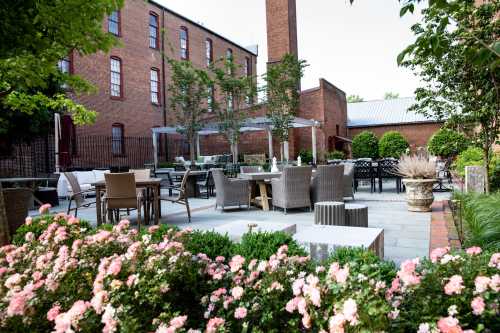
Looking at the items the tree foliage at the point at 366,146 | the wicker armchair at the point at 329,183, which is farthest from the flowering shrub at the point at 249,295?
the tree foliage at the point at 366,146

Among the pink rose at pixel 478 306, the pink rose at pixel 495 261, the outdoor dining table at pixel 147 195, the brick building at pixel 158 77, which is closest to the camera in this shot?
the pink rose at pixel 478 306

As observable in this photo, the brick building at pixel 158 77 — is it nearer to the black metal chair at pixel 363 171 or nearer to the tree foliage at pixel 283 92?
the tree foliage at pixel 283 92

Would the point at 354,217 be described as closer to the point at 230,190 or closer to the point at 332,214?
the point at 332,214

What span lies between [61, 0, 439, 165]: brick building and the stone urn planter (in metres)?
10.3

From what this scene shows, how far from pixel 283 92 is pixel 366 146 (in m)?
9.65

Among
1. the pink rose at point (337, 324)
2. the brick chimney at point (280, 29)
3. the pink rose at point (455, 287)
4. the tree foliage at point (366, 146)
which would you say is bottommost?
the pink rose at point (337, 324)

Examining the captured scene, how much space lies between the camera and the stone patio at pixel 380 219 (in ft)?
14.9

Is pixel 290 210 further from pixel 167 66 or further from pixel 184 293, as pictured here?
pixel 167 66

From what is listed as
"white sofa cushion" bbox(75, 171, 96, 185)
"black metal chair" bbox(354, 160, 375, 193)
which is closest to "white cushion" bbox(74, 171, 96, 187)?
"white sofa cushion" bbox(75, 171, 96, 185)

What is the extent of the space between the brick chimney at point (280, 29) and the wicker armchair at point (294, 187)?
14.8 metres

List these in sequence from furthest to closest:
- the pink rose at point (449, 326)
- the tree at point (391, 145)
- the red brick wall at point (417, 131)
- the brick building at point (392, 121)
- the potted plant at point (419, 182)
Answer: the brick building at point (392, 121)
the red brick wall at point (417, 131)
the tree at point (391, 145)
the potted plant at point (419, 182)
the pink rose at point (449, 326)

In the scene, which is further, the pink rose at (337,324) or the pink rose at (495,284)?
the pink rose at (495,284)

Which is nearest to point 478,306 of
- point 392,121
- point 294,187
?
point 294,187

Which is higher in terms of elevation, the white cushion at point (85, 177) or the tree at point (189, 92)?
the tree at point (189, 92)
